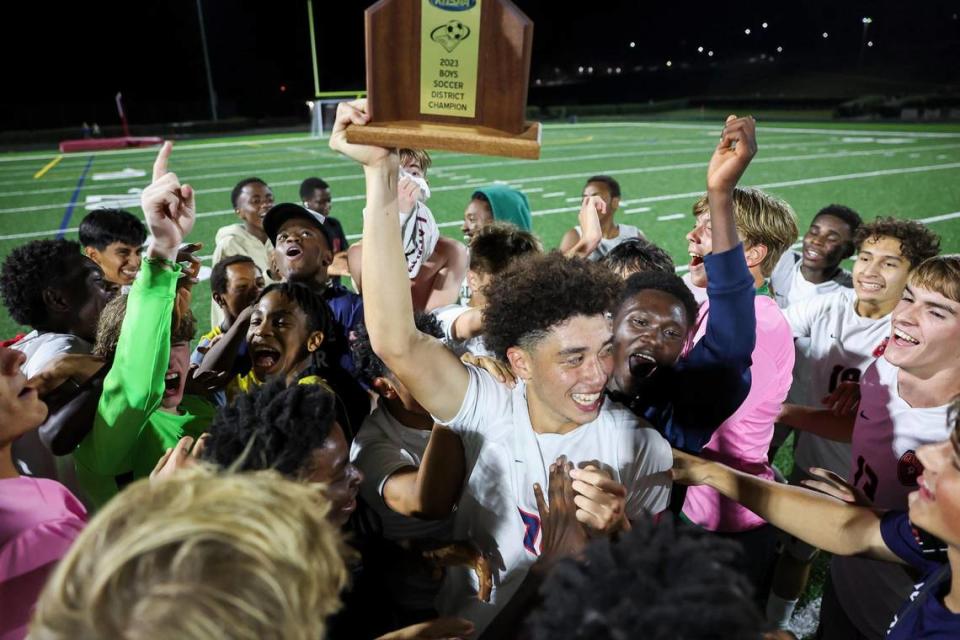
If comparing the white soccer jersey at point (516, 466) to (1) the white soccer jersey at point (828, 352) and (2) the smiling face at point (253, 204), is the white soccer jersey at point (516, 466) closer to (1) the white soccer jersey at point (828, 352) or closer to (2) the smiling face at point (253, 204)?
(1) the white soccer jersey at point (828, 352)

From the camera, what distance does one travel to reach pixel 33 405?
6.15 feet

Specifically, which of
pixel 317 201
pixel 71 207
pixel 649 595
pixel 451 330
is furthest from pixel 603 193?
pixel 71 207

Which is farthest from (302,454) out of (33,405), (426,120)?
(426,120)

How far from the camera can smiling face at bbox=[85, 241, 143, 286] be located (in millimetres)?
4609

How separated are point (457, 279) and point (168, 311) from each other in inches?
114

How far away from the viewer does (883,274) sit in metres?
3.44

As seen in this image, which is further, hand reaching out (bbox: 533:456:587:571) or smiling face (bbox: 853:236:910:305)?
smiling face (bbox: 853:236:910:305)

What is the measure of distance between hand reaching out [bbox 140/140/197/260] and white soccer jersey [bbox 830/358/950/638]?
261 cm

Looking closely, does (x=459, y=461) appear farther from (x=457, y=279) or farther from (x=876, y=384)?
(x=457, y=279)

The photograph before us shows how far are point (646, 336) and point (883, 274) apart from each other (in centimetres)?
175

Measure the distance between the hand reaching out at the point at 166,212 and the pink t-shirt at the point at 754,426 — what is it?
6.73ft

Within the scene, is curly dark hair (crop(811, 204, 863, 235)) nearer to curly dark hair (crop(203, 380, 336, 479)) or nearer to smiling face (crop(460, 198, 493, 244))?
smiling face (crop(460, 198, 493, 244))

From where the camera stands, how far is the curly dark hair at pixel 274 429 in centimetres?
177

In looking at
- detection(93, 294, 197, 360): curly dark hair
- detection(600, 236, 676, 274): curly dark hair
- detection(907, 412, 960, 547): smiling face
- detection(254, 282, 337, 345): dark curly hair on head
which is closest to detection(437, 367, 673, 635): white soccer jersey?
detection(907, 412, 960, 547): smiling face
